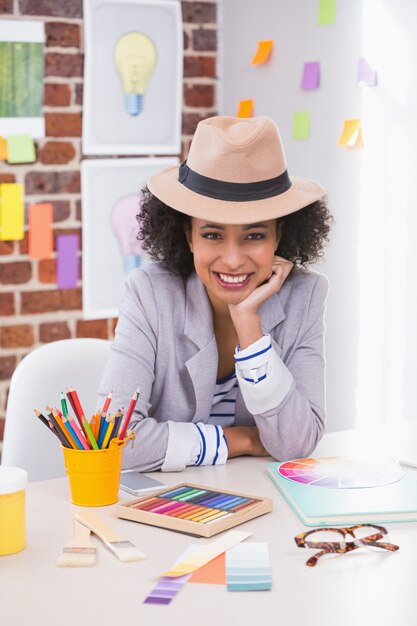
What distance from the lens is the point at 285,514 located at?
141 centimetres

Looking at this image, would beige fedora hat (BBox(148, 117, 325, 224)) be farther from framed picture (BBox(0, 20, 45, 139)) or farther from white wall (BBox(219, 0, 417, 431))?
framed picture (BBox(0, 20, 45, 139))

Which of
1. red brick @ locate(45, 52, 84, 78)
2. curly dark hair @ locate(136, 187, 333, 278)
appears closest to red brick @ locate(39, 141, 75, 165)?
red brick @ locate(45, 52, 84, 78)

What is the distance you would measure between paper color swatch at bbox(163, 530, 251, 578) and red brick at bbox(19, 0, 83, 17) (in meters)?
2.31

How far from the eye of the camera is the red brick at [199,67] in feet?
11.3

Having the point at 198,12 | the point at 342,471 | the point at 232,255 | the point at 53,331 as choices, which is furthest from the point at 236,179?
the point at 198,12

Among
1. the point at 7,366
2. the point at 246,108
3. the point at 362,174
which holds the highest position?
the point at 246,108

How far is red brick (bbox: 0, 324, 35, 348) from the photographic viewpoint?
3105mm

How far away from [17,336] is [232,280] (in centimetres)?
146

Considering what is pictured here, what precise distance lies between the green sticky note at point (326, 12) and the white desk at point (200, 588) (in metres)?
2.04

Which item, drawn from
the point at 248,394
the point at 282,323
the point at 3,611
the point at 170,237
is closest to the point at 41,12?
the point at 170,237

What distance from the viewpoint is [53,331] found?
10.5 feet

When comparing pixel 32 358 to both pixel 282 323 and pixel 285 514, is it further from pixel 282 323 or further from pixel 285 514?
pixel 285 514

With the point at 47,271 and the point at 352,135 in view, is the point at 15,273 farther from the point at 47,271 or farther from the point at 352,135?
the point at 352,135

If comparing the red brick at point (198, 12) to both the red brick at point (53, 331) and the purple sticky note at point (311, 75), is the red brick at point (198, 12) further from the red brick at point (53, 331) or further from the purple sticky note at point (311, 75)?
the red brick at point (53, 331)
